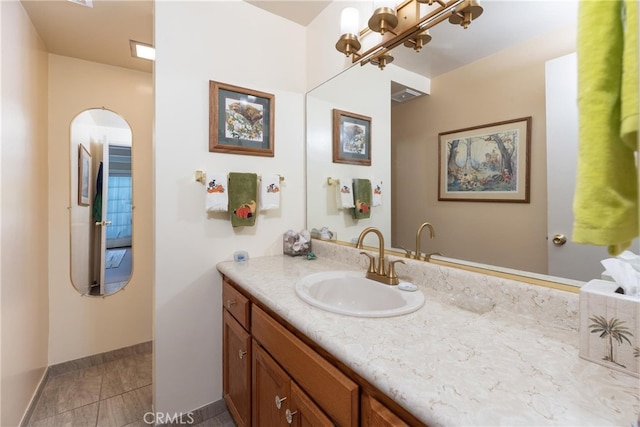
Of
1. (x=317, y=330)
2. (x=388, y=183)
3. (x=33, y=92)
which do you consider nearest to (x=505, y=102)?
(x=388, y=183)

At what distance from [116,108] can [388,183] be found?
2174 mm

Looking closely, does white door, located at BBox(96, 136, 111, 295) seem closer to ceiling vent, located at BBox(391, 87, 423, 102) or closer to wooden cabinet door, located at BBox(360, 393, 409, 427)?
ceiling vent, located at BBox(391, 87, 423, 102)

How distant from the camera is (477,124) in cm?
100

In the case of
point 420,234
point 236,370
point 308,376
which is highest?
point 420,234

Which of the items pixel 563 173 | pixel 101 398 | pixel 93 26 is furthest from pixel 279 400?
pixel 93 26

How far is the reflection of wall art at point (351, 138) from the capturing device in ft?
5.00

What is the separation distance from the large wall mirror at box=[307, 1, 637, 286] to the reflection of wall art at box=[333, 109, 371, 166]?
6 cm

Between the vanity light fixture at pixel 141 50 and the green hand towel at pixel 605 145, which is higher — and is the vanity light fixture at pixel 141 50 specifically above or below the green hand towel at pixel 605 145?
above

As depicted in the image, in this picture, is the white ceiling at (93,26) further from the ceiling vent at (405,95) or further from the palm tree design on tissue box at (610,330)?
the palm tree design on tissue box at (610,330)

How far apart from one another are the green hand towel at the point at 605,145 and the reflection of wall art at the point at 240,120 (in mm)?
1510

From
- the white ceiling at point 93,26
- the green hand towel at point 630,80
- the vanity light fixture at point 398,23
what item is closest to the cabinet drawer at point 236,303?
the green hand towel at point 630,80

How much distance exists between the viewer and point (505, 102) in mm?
930

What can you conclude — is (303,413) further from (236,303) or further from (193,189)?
(193,189)

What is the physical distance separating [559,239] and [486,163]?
332 mm
